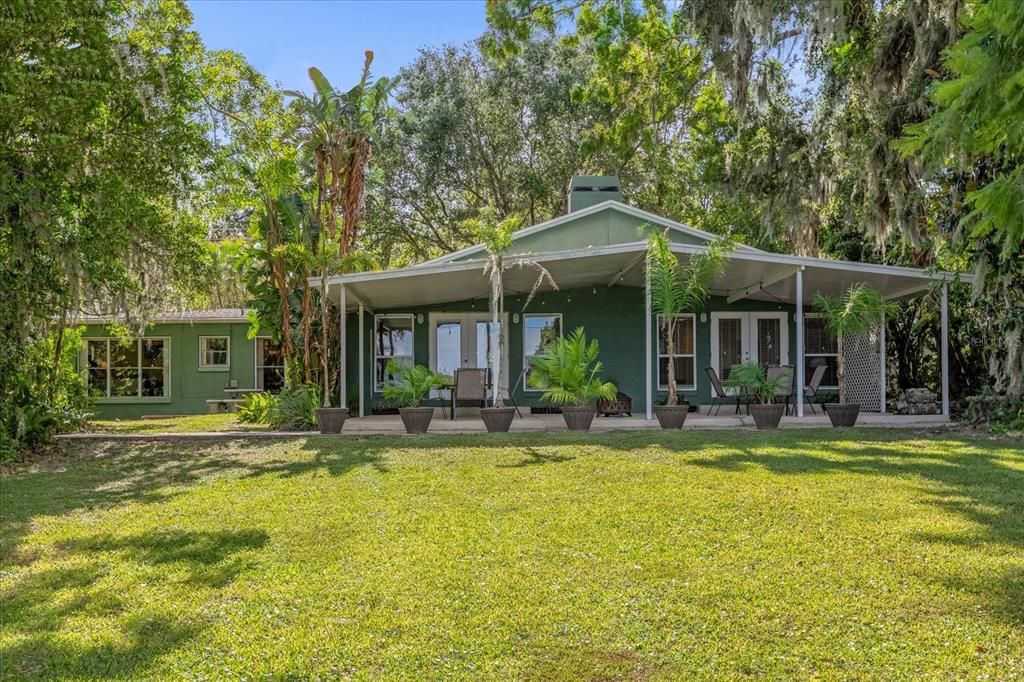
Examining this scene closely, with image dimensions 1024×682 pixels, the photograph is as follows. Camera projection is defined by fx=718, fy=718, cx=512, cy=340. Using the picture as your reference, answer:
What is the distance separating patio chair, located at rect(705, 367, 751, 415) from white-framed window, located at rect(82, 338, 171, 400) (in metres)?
12.6

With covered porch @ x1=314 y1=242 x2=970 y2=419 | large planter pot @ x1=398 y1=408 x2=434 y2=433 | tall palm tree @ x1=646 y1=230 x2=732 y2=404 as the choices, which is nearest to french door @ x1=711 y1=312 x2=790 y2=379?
covered porch @ x1=314 y1=242 x2=970 y2=419

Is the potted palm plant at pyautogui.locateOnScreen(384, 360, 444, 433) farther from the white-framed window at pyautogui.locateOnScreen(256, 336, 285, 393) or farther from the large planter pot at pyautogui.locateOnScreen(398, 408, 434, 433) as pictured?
the white-framed window at pyautogui.locateOnScreen(256, 336, 285, 393)

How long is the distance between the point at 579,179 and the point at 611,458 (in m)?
9.93

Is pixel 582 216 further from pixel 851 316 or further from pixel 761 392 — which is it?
pixel 851 316

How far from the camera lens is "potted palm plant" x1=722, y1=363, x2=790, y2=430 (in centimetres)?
1027

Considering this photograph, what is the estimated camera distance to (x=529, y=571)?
161 inches

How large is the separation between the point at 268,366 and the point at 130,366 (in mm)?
3265

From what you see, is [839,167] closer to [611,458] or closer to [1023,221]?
[611,458]

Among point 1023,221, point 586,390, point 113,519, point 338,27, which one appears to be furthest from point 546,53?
point 1023,221

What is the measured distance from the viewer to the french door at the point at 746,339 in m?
14.1

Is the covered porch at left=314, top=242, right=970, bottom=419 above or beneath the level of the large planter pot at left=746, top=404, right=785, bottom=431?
above

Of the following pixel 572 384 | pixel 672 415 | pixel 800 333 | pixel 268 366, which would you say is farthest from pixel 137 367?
pixel 800 333

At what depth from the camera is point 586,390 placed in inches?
410

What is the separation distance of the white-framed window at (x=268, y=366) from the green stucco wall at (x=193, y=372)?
147mm
